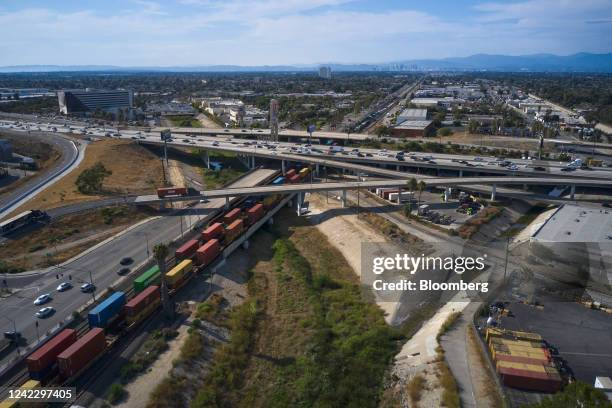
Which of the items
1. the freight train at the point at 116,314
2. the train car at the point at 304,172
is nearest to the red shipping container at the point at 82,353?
the freight train at the point at 116,314

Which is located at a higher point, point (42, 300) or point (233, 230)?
point (233, 230)

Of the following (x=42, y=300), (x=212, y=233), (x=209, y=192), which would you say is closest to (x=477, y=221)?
(x=212, y=233)

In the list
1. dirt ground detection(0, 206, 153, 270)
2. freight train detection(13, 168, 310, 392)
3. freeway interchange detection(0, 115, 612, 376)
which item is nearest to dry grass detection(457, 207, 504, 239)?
freeway interchange detection(0, 115, 612, 376)

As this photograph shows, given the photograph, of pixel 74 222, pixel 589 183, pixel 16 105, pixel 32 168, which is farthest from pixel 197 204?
pixel 16 105

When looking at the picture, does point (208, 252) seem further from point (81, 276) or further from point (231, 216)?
point (81, 276)

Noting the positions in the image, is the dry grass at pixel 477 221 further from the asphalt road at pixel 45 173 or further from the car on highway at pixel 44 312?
the asphalt road at pixel 45 173

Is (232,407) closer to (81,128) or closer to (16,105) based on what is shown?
(81,128)

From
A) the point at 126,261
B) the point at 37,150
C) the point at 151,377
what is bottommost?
the point at 151,377
